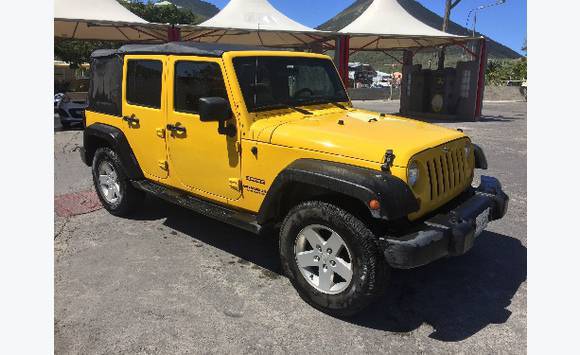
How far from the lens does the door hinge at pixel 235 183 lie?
12.5 ft

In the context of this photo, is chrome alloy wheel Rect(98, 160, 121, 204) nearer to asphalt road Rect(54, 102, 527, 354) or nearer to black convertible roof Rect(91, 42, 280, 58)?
asphalt road Rect(54, 102, 527, 354)

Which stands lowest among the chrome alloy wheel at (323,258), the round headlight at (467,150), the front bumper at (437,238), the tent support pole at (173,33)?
the chrome alloy wheel at (323,258)

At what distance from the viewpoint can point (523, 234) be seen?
190 inches

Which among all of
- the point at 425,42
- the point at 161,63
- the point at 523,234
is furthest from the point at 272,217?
the point at 425,42

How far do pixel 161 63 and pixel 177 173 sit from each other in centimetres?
112

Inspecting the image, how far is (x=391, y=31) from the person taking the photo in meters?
19.0

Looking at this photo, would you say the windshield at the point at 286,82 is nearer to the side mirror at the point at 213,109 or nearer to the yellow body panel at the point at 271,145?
the yellow body panel at the point at 271,145

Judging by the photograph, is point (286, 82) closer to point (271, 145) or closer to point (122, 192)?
point (271, 145)

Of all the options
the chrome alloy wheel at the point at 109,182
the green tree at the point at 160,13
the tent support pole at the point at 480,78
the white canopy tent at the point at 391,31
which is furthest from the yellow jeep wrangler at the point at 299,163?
the green tree at the point at 160,13

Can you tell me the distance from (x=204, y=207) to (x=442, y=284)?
89.2 inches

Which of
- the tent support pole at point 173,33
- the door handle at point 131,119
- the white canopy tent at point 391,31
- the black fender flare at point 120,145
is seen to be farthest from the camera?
the white canopy tent at point 391,31

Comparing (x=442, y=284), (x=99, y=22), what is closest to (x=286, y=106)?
(x=442, y=284)

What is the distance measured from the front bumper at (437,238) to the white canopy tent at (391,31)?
14739 millimetres

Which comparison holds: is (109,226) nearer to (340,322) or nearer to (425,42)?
(340,322)
